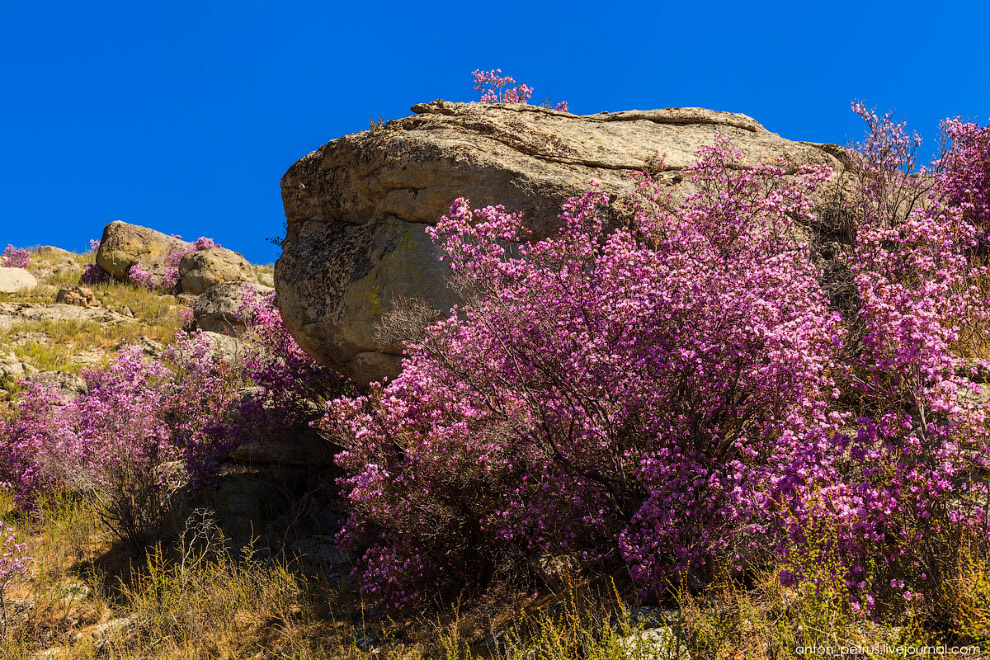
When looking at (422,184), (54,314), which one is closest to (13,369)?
(54,314)

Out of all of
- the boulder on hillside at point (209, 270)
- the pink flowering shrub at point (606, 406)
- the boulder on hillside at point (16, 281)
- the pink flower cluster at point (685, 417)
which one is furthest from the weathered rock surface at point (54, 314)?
the pink flowering shrub at point (606, 406)

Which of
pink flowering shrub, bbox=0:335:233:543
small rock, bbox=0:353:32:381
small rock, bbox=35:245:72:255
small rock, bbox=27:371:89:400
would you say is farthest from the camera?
small rock, bbox=35:245:72:255

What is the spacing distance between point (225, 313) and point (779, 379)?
17535 millimetres

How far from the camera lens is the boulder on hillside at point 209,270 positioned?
25.2 metres

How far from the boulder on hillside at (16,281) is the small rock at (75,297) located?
2712 millimetres

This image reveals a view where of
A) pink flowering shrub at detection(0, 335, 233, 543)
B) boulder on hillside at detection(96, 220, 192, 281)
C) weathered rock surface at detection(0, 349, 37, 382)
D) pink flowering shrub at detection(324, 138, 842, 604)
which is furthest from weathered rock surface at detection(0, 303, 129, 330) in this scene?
pink flowering shrub at detection(324, 138, 842, 604)

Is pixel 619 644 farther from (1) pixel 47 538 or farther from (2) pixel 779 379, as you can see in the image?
(1) pixel 47 538

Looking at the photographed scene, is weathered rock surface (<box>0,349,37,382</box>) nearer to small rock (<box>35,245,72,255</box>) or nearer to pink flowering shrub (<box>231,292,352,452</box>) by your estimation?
pink flowering shrub (<box>231,292,352,452</box>)

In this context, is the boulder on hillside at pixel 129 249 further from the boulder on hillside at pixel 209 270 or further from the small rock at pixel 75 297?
the small rock at pixel 75 297

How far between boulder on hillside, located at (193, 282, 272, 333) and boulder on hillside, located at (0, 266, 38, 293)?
27.7 ft

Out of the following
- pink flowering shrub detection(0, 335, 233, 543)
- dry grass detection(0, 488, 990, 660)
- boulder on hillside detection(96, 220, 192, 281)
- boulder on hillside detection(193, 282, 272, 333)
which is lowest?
dry grass detection(0, 488, 990, 660)

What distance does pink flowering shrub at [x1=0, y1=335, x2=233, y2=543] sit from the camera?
9570mm

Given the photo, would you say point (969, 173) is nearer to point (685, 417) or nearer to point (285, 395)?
point (685, 417)

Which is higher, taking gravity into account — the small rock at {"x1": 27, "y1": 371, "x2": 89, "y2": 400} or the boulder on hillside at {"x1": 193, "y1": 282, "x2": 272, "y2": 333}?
the boulder on hillside at {"x1": 193, "y1": 282, "x2": 272, "y2": 333}
